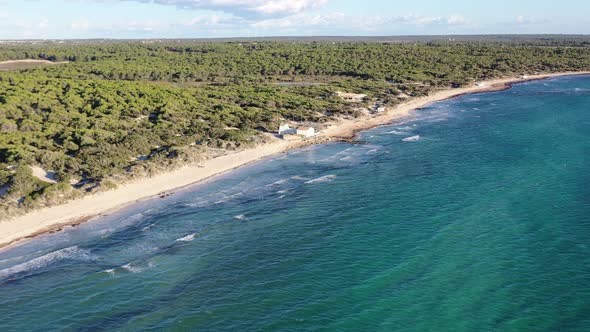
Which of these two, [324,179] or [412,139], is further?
[412,139]

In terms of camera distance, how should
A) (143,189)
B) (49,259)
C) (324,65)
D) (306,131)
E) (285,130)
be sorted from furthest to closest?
(324,65) < (285,130) < (306,131) < (143,189) < (49,259)

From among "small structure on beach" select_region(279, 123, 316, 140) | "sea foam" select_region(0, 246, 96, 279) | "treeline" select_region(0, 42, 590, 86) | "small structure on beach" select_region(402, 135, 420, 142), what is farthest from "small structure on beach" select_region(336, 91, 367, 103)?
"sea foam" select_region(0, 246, 96, 279)

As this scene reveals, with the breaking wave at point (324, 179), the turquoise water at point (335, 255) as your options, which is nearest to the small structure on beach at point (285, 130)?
the turquoise water at point (335, 255)

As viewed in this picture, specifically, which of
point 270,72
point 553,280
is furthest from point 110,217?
point 270,72

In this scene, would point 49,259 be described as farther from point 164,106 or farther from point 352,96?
point 352,96

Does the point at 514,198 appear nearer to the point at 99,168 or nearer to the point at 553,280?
the point at 553,280

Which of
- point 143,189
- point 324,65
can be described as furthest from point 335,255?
point 324,65

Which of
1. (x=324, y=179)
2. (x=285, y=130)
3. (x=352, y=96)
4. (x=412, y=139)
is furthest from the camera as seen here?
(x=352, y=96)
